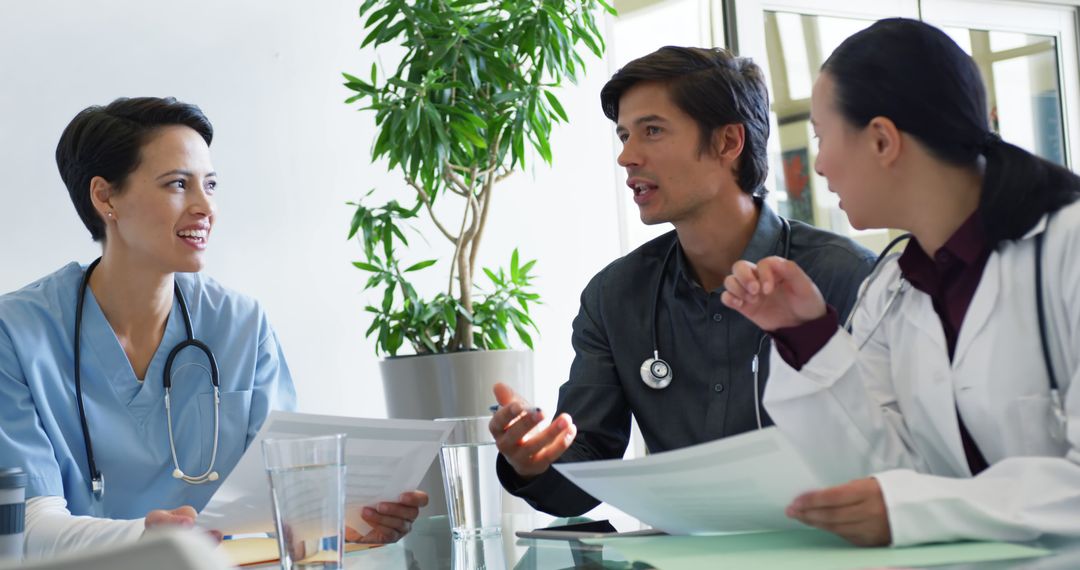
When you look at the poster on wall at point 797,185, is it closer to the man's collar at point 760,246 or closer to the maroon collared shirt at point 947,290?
the man's collar at point 760,246

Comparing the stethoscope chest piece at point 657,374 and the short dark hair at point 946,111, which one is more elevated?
the short dark hair at point 946,111

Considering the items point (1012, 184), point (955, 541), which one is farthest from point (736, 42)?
point (955, 541)

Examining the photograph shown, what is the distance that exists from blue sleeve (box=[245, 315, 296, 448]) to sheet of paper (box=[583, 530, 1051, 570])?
3.66ft

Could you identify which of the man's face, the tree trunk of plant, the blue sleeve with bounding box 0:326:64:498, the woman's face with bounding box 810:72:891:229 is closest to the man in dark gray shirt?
the man's face

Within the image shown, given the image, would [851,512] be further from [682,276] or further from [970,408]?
[682,276]

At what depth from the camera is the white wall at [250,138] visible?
2.96 m

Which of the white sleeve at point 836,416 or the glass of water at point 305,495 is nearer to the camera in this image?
the glass of water at point 305,495

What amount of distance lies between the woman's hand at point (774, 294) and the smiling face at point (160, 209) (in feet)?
4.07

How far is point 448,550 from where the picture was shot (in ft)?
4.40

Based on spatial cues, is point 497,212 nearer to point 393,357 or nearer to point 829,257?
point 393,357

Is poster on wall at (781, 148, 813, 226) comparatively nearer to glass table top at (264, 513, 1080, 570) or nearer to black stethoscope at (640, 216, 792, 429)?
black stethoscope at (640, 216, 792, 429)

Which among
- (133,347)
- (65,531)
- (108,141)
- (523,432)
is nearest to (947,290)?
(523,432)

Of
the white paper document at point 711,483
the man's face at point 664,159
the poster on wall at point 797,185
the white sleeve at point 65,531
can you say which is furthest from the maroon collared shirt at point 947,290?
the poster on wall at point 797,185

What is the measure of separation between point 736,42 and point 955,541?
3.58m
